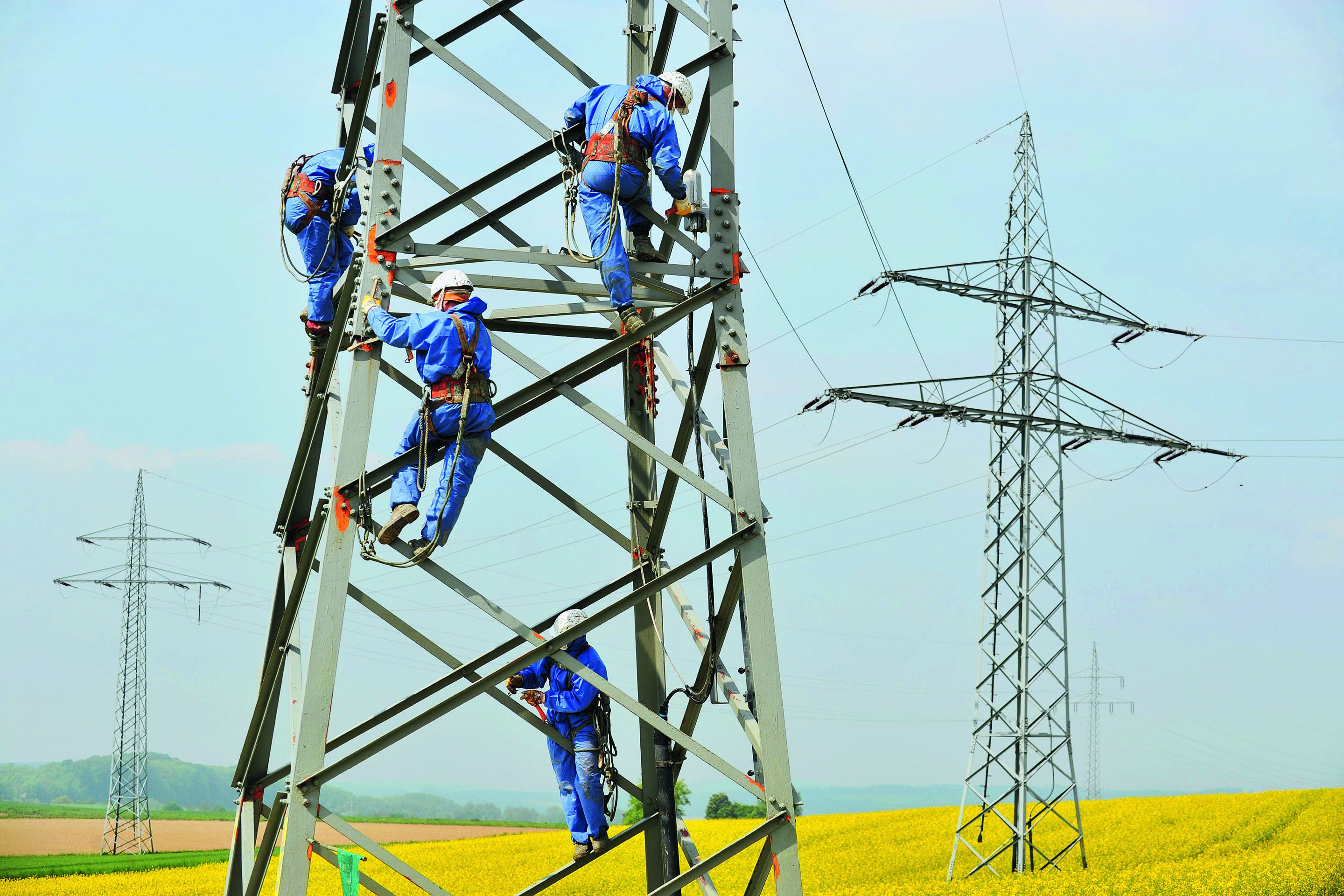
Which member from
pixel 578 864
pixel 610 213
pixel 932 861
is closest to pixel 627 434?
pixel 610 213

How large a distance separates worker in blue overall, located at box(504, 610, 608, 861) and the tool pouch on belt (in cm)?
274

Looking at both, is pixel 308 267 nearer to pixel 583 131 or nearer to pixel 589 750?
pixel 583 131

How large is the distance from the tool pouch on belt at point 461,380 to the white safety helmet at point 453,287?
0.16 meters

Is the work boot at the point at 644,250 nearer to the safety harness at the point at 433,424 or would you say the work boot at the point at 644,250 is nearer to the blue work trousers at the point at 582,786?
the safety harness at the point at 433,424

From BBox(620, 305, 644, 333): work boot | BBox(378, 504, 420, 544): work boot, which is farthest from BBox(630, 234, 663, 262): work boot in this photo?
BBox(378, 504, 420, 544): work boot

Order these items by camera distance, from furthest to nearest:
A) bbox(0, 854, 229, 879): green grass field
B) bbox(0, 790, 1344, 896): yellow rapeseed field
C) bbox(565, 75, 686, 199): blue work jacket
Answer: bbox(0, 854, 229, 879): green grass field < bbox(0, 790, 1344, 896): yellow rapeseed field < bbox(565, 75, 686, 199): blue work jacket

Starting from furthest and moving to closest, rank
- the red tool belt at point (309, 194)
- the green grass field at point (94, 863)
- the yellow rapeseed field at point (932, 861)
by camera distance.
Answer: the green grass field at point (94, 863)
the yellow rapeseed field at point (932, 861)
the red tool belt at point (309, 194)

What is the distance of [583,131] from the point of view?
934 centimetres

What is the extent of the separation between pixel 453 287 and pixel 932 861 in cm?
2327

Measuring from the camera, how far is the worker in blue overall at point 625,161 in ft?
28.1

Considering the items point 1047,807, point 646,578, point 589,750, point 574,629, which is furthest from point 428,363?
point 1047,807

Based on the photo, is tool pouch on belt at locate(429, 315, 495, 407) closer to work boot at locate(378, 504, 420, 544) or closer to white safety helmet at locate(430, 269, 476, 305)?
white safety helmet at locate(430, 269, 476, 305)

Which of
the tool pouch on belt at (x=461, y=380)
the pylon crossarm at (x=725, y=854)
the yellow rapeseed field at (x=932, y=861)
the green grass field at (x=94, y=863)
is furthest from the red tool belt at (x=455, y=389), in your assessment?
the green grass field at (x=94, y=863)

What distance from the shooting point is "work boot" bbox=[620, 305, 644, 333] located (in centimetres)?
845
